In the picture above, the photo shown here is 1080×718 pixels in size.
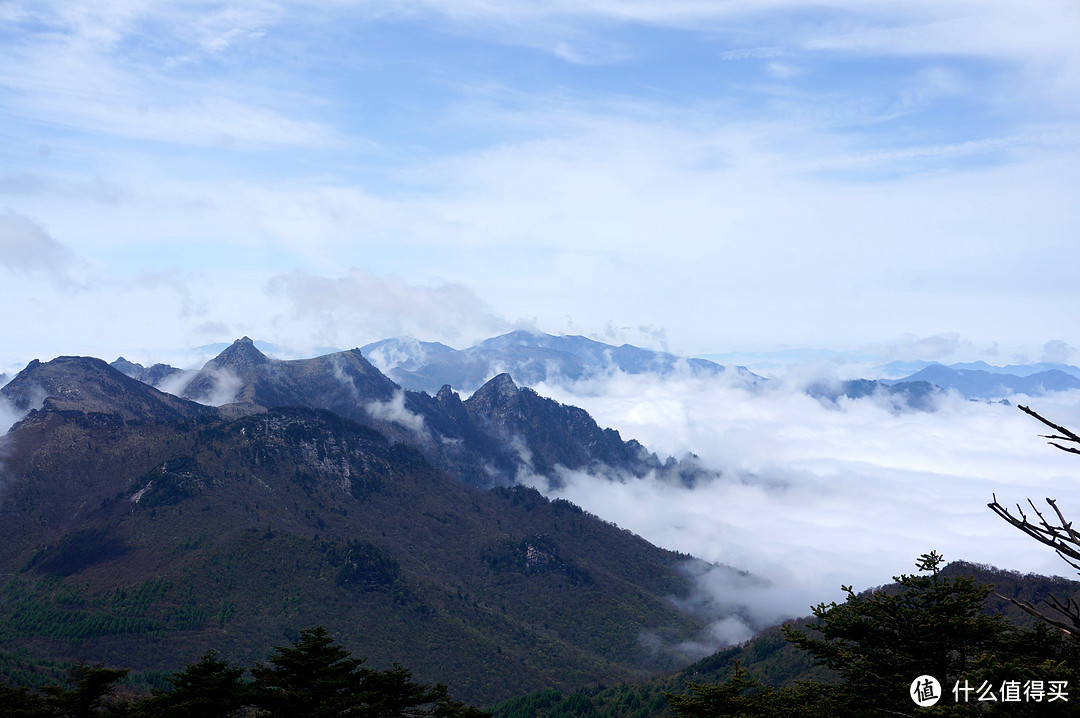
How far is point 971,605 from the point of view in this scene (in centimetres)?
4944

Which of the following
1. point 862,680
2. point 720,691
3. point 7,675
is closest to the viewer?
point 862,680

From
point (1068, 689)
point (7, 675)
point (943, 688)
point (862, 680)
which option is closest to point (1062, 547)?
point (1068, 689)

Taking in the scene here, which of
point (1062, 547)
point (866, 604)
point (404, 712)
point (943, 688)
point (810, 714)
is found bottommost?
point (404, 712)

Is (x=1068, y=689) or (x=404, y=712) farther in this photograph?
(x=404, y=712)

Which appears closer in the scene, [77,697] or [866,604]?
[866,604]

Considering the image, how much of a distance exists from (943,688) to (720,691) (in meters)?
16.1

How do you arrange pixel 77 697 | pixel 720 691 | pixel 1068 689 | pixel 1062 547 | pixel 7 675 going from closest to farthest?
1. pixel 1062 547
2. pixel 1068 689
3. pixel 720 691
4. pixel 77 697
5. pixel 7 675

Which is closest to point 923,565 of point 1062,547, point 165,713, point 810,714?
point 810,714

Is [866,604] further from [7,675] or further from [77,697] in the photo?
[7,675]

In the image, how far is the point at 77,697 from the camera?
71188 millimetres

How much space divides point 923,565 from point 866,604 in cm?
523

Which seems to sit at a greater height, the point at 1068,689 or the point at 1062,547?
the point at 1062,547

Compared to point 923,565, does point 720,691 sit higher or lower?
lower

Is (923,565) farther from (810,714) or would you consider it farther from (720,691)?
(720,691)
